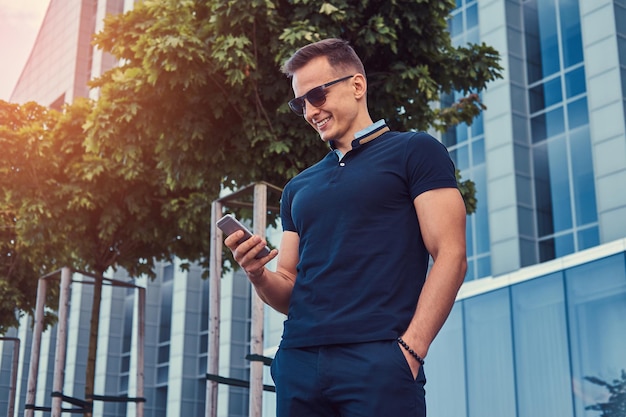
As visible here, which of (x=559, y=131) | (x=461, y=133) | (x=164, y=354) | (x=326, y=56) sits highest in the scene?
(x=461, y=133)

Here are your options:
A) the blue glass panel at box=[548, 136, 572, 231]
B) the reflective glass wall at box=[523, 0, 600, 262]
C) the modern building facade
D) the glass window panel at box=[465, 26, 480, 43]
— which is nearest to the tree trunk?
the modern building facade

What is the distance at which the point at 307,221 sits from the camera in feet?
9.66

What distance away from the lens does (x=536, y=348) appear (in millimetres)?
21391

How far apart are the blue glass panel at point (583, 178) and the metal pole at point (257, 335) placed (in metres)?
15.2

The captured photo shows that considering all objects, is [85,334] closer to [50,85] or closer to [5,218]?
[50,85]

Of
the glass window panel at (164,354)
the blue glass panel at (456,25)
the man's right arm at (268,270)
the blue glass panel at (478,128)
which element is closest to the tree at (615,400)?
the blue glass panel at (478,128)

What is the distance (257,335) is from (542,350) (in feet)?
46.4

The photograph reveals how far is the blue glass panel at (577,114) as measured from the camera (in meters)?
23.3

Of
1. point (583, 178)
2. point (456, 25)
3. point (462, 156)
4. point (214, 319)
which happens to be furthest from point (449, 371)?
point (214, 319)

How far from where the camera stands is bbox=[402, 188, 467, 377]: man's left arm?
2629 mm

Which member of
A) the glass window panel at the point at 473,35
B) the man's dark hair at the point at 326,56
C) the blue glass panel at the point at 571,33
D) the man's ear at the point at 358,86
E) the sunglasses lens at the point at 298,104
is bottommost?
the sunglasses lens at the point at 298,104

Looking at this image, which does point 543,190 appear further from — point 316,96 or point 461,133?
point 316,96

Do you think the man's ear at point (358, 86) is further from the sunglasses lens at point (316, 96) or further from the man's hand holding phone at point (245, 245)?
the man's hand holding phone at point (245, 245)

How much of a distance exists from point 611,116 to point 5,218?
1380 cm
